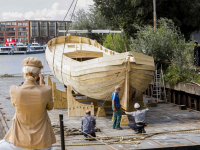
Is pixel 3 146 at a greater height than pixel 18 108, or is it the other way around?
pixel 18 108

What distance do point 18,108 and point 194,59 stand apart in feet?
43.4

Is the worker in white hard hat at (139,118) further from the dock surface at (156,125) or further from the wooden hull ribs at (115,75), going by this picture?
the wooden hull ribs at (115,75)

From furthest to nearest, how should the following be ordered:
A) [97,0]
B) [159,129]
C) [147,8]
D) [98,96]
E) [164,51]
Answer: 1. [97,0]
2. [147,8]
3. [164,51]
4. [98,96]
5. [159,129]

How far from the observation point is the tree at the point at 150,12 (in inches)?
1143

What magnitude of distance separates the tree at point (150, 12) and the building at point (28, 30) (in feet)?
399

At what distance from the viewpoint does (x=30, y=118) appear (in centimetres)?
403

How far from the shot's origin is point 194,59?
52.7 feet

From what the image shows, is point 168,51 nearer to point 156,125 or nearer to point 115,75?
point 156,125

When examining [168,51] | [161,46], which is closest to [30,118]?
[161,46]

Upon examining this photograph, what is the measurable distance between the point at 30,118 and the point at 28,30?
152405 millimetres

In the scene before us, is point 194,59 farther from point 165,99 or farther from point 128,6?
point 128,6

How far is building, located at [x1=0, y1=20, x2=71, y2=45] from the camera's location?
15075 cm

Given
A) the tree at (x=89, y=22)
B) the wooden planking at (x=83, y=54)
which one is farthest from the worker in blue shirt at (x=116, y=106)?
the tree at (x=89, y=22)

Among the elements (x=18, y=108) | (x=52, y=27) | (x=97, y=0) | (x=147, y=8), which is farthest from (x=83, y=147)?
(x=52, y=27)
